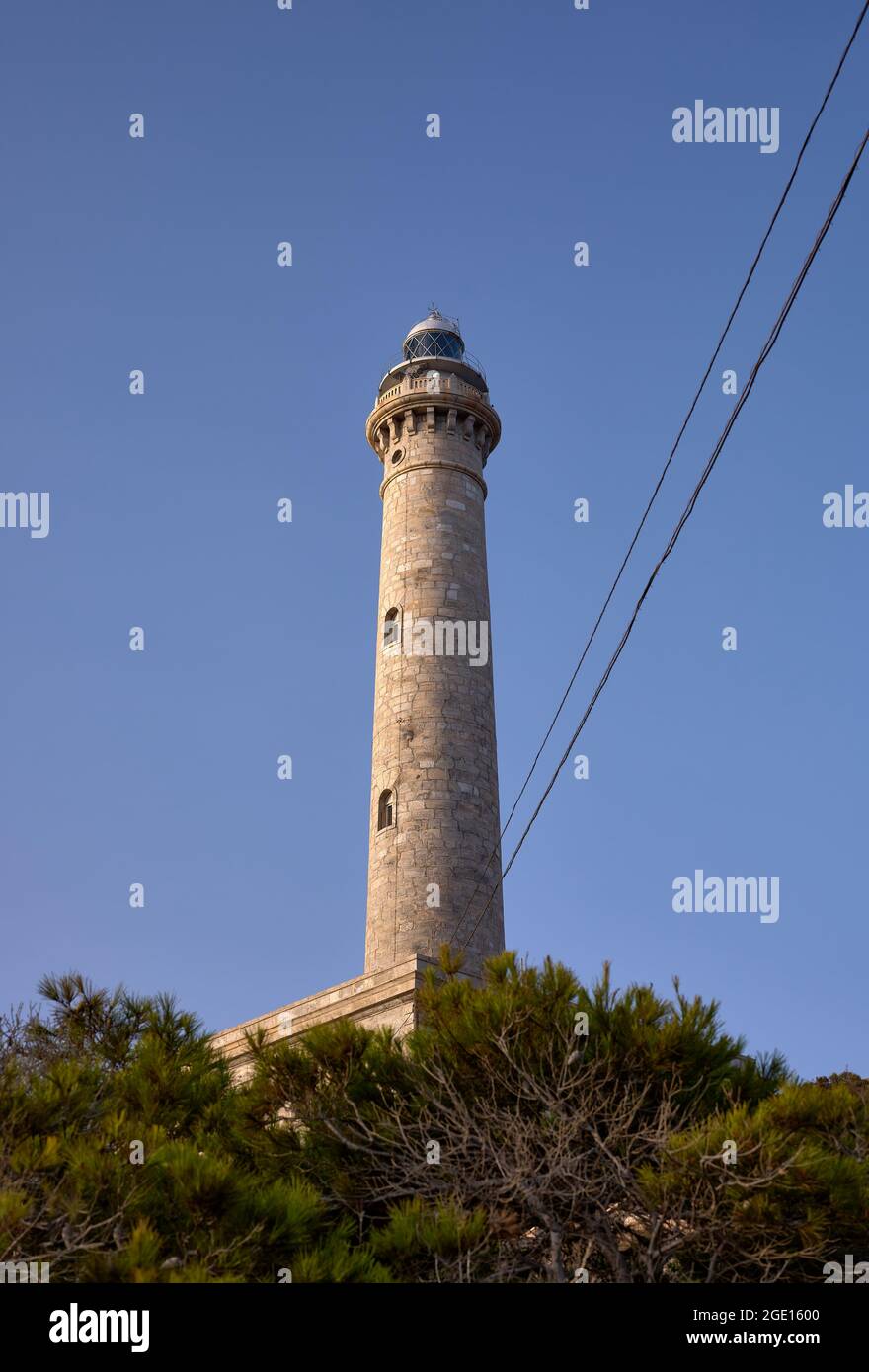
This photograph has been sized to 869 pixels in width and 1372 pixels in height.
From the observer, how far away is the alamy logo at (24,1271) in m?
9.16

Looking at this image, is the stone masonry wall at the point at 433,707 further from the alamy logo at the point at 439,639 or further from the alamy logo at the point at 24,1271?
the alamy logo at the point at 24,1271

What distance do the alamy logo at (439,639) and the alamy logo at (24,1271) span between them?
1603cm

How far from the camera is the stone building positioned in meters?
22.2

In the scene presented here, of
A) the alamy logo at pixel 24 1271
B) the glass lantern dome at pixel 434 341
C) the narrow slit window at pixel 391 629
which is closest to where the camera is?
the alamy logo at pixel 24 1271

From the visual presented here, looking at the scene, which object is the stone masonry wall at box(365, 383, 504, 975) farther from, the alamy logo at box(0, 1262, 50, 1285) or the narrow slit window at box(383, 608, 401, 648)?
the alamy logo at box(0, 1262, 50, 1285)

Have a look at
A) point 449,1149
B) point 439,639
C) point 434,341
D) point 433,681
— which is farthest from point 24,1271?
point 434,341

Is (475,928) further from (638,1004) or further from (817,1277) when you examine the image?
(817,1277)

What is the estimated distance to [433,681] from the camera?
24.3 m
